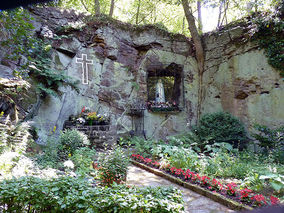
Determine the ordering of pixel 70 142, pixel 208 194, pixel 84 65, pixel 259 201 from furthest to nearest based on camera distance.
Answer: pixel 84 65 < pixel 70 142 < pixel 208 194 < pixel 259 201

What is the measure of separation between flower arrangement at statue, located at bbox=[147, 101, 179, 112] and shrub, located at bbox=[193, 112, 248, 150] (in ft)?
4.98

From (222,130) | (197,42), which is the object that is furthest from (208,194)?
(197,42)

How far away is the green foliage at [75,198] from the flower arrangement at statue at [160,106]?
254 inches

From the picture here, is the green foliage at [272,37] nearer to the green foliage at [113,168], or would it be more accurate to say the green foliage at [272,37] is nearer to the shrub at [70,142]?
the green foliage at [113,168]

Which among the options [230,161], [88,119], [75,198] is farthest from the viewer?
[88,119]

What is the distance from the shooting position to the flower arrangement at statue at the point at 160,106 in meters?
8.58

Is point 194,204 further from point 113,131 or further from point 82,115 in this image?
point 82,115

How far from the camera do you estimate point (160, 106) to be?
Result: 8.74 m

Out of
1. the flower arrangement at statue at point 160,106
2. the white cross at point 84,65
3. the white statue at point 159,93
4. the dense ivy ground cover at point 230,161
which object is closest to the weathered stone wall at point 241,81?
the dense ivy ground cover at point 230,161

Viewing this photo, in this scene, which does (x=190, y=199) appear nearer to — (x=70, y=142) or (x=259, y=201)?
(x=259, y=201)

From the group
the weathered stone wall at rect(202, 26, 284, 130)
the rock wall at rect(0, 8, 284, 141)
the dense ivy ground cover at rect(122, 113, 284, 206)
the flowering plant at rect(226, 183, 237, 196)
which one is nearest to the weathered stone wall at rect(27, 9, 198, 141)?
the rock wall at rect(0, 8, 284, 141)

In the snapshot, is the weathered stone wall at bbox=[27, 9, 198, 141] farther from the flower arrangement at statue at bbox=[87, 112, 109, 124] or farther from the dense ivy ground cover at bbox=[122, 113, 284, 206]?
the dense ivy ground cover at bbox=[122, 113, 284, 206]

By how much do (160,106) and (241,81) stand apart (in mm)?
3345

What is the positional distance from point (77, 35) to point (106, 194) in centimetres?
743
